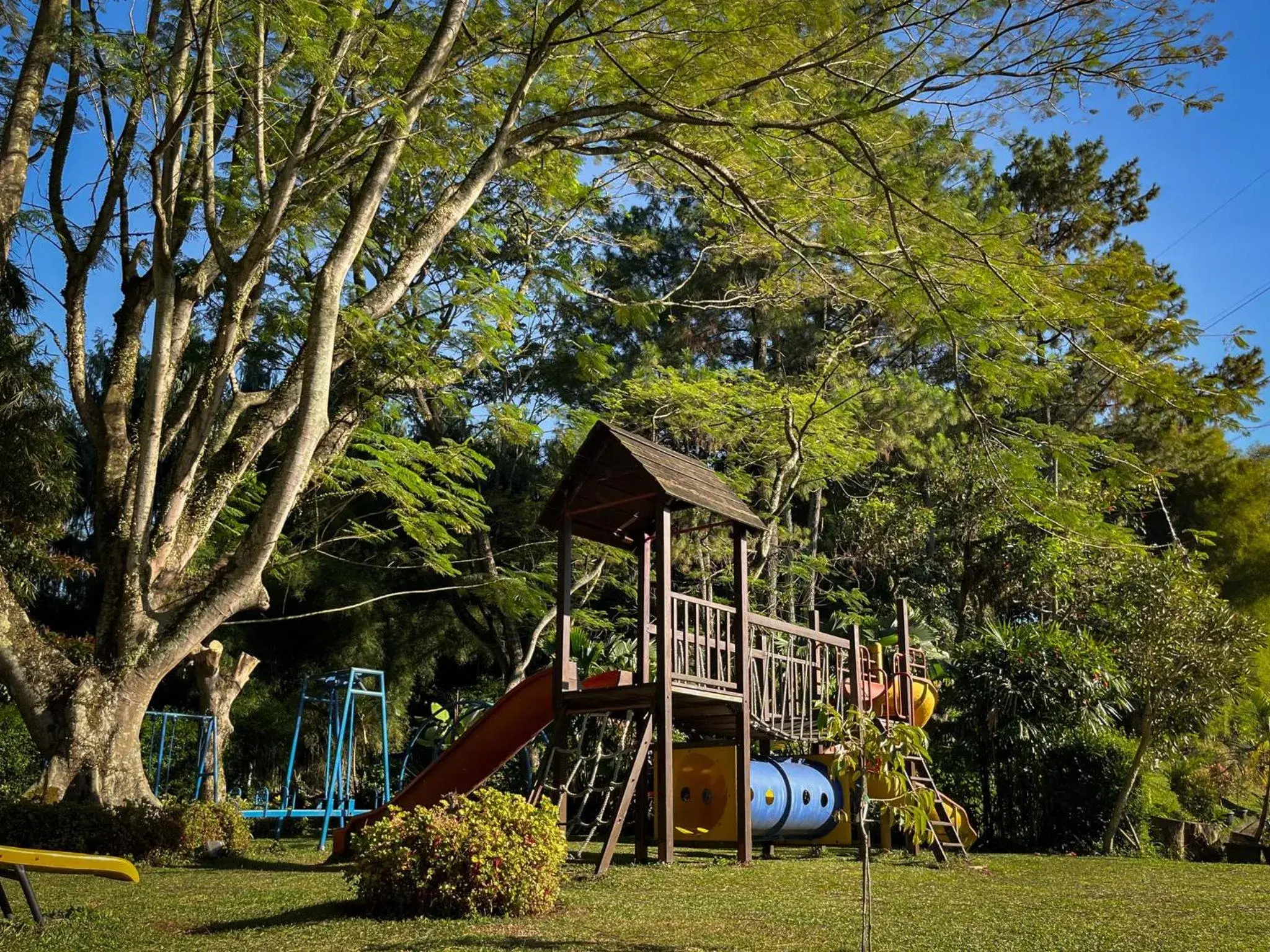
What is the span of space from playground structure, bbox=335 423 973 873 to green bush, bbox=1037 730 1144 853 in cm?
359

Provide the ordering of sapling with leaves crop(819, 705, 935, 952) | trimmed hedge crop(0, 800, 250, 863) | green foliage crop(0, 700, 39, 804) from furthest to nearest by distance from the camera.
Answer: green foliage crop(0, 700, 39, 804) → trimmed hedge crop(0, 800, 250, 863) → sapling with leaves crop(819, 705, 935, 952)

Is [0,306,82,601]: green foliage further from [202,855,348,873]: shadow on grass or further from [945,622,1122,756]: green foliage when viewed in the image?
[945,622,1122,756]: green foliage

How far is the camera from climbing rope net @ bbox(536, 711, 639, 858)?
31.7 ft

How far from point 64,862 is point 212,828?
6011 mm

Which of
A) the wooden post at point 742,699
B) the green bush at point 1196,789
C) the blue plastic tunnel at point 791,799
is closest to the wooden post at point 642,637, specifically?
the wooden post at point 742,699

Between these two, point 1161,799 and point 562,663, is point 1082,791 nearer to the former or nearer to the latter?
point 1161,799

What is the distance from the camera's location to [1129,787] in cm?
1406

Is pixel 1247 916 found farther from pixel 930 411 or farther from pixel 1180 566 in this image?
pixel 930 411

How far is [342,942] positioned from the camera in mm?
5254

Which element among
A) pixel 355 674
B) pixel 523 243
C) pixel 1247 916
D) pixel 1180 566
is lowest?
pixel 1247 916

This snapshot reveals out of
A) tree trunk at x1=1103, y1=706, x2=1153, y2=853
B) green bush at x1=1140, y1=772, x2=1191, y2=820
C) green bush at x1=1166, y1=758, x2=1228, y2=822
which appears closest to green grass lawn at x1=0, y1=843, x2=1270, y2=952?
tree trunk at x1=1103, y1=706, x2=1153, y2=853

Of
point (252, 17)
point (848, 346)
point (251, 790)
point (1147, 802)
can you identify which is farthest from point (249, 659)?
point (1147, 802)

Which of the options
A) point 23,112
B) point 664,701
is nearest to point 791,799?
point 664,701

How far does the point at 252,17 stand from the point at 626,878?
806 centimetres
